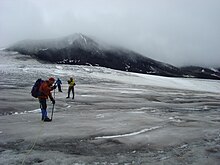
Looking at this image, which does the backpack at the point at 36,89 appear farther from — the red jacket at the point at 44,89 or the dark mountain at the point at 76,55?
the dark mountain at the point at 76,55

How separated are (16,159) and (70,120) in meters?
5.81

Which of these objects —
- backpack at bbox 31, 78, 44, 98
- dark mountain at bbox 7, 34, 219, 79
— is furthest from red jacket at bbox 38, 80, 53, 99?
dark mountain at bbox 7, 34, 219, 79

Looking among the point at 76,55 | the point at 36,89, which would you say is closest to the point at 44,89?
the point at 36,89

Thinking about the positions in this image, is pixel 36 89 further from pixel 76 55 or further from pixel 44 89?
pixel 76 55

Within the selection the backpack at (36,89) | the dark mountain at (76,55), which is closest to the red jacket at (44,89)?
the backpack at (36,89)

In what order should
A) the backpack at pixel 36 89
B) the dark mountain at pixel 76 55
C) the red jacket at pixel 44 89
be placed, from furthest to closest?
the dark mountain at pixel 76 55 < the red jacket at pixel 44 89 < the backpack at pixel 36 89

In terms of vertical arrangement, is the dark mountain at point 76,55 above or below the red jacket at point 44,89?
above

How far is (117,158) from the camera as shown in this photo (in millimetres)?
7637

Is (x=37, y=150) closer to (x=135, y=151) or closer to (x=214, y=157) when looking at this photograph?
(x=135, y=151)

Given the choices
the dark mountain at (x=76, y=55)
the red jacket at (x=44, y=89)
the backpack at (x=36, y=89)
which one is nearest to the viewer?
the backpack at (x=36, y=89)

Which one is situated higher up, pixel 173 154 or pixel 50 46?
pixel 50 46

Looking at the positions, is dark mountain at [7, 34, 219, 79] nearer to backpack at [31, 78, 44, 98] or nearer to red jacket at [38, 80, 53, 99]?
red jacket at [38, 80, 53, 99]

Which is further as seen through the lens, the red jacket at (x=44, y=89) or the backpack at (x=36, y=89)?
the red jacket at (x=44, y=89)

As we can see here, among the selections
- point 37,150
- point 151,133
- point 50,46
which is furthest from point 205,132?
point 50,46
